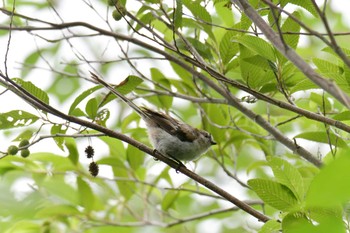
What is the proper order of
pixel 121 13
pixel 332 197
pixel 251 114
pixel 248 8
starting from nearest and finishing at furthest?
1. pixel 332 197
2. pixel 248 8
3. pixel 121 13
4. pixel 251 114

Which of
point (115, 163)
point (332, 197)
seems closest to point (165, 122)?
point (115, 163)

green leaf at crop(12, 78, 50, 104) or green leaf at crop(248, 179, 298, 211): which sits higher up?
green leaf at crop(12, 78, 50, 104)

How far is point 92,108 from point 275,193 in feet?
3.20

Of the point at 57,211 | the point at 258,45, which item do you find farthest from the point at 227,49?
the point at 57,211

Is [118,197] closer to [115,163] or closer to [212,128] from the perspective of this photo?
[115,163]

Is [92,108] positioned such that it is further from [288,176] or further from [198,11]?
[288,176]

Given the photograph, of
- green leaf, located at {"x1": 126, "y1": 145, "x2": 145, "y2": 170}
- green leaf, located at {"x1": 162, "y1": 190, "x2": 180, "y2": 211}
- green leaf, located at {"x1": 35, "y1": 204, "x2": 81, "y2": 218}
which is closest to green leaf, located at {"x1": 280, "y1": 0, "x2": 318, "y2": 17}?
green leaf, located at {"x1": 126, "y1": 145, "x2": 145, "y2": 170}

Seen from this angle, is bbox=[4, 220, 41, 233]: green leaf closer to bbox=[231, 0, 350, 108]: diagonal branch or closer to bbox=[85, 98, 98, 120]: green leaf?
bbox=[85, 98, 98, 120]: green leaf

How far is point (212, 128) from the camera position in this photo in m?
3.83

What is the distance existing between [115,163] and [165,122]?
646 mm

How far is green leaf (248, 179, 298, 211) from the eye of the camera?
7.75ft

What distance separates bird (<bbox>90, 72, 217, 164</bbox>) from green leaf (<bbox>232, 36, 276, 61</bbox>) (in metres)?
1.06

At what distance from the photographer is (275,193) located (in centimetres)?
236

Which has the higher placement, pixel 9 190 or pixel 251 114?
pixel 9 190
